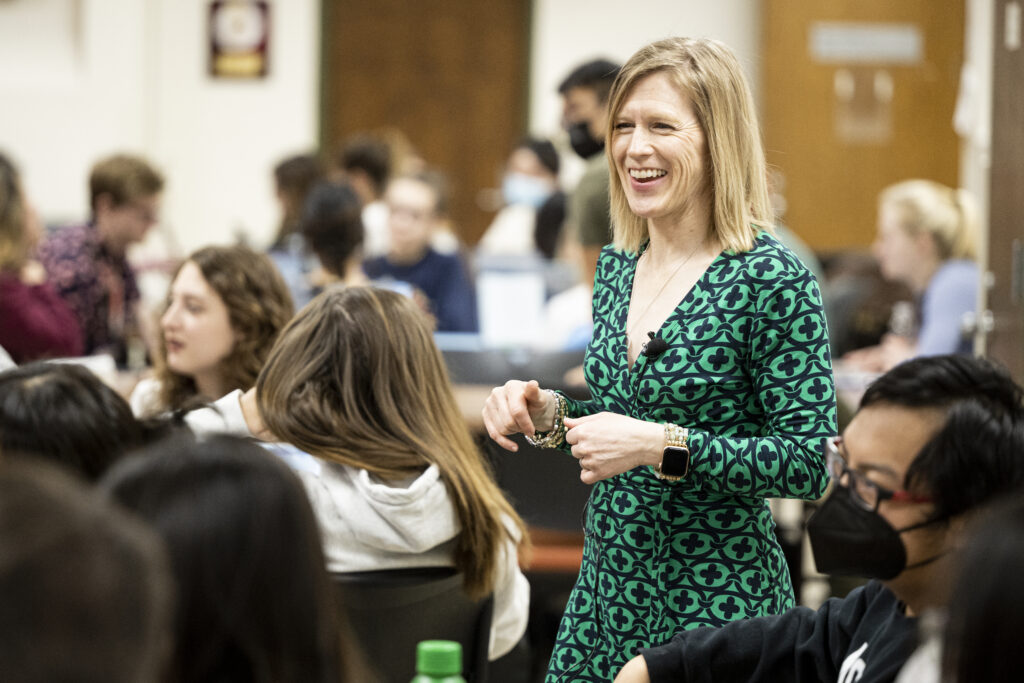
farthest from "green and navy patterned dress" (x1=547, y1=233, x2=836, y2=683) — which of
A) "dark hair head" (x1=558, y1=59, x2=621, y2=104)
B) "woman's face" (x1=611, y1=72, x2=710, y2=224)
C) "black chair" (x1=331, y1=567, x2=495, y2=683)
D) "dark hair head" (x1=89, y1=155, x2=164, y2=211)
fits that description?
"dark hair head" (x1=89, y1=155, x2=164, y2=211)

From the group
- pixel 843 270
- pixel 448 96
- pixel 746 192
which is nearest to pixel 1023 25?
pixel 746 192

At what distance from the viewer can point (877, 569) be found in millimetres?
1484

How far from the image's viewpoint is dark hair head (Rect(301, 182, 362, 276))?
4578mm

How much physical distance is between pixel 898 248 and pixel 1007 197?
1.36m

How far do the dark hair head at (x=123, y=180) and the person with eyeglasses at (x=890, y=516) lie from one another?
395 cm

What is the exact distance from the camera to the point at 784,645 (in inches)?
63.5

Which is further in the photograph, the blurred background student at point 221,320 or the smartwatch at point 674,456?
the blurred background student at point 221,320

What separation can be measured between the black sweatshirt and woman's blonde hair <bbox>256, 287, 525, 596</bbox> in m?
0.61

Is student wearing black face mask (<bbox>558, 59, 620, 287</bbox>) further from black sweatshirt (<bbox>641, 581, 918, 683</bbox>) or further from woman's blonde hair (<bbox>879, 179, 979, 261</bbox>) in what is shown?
black sweatshirt (<bbox>641, 581, 918, 683</bbox>)

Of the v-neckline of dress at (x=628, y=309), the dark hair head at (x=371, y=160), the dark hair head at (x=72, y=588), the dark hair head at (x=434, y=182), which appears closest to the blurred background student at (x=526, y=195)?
the dark hair head at (x=434, y=182)

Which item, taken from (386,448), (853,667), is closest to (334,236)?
(386,448)

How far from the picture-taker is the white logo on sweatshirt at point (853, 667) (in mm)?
1497

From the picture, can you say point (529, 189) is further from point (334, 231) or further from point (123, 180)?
point (334, 231)

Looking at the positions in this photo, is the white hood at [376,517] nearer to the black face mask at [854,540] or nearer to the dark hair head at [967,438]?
the black face mask at [854,540]
